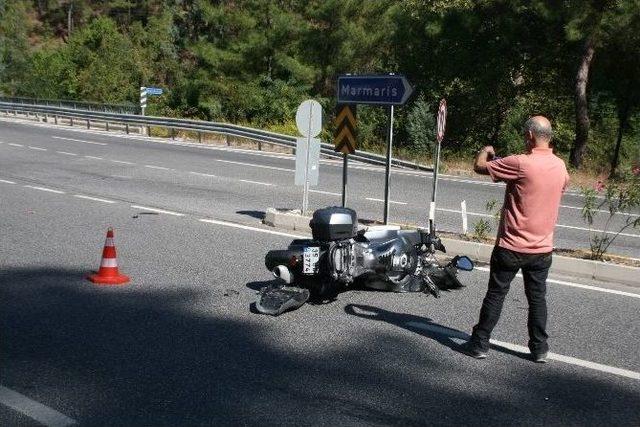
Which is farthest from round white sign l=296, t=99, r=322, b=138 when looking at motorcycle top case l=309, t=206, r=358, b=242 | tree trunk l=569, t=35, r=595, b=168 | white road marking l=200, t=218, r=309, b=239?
tree trunk l=569, t=35, r=595, b=168

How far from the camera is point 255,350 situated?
5734 mm

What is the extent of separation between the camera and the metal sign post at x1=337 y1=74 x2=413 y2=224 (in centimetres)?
1062

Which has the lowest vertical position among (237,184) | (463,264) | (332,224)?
(237,184)

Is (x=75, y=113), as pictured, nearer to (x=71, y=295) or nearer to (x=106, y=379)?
(x=71, y=295)

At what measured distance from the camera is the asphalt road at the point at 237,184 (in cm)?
1354

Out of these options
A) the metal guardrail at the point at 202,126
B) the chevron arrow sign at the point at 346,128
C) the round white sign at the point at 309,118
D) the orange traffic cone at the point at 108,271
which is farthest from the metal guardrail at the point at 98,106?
the orange traffic cone at the point at 108,271

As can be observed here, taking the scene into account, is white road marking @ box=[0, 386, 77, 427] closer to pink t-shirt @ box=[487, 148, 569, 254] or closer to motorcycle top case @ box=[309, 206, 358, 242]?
motorcycle top case @ box=[309, 206, 358, 242]

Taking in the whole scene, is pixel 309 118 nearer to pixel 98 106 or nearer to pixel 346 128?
pixel 346 128

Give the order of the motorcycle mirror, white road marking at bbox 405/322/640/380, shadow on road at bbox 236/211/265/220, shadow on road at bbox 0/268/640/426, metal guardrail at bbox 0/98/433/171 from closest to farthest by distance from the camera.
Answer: shadow on road at bbox 0/268/640/426
white road marking at bbox 405/322/640/380
the motorcycle mirror
shadow on road at bbox 236/211/265/220
metal guardrail at bbox 0/98/433/171

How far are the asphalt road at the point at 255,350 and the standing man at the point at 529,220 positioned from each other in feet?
1.37

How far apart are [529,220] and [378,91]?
5.77 meters

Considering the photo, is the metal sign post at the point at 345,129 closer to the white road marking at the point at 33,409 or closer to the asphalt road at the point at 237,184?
the asphalt road at the point at 237,184

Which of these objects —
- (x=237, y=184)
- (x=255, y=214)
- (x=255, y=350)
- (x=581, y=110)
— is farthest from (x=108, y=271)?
(x=581, y=110)

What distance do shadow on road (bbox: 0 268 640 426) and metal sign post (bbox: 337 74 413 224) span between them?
4.56 meters
